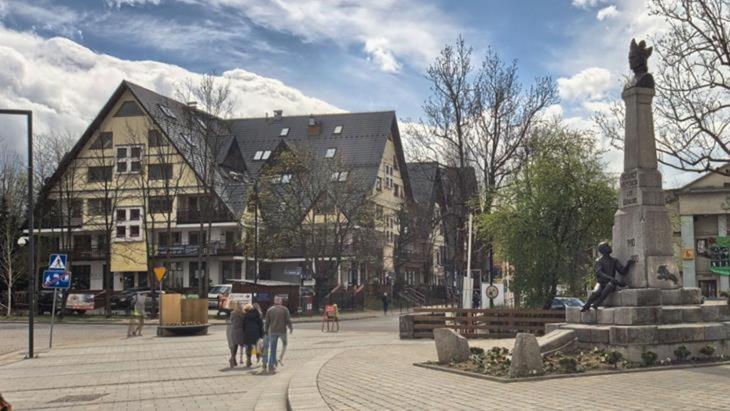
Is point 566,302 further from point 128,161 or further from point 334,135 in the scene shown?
point 334,135

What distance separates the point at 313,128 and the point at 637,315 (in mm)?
63745

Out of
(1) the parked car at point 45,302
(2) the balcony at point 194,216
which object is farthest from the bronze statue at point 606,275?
(2) the balcony at point 194,216

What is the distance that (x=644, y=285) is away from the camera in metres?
14.9

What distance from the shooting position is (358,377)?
42.2ft

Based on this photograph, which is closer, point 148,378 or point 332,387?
point 332,387

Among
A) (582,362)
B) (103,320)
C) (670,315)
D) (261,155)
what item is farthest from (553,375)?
(261,155)

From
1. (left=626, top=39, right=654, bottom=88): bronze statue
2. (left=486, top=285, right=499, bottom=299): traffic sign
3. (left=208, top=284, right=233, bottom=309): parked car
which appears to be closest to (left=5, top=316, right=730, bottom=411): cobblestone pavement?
(left=626, top=39, right=654, bottom=88): bronze statue

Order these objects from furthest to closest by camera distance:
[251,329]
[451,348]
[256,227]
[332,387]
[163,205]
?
[163,205] → [256,227] → [251,329] → [451,348] → [332,387]

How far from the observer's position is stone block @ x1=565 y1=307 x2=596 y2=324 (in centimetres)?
1512

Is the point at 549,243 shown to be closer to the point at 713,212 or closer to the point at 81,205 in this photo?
the point at 713,212

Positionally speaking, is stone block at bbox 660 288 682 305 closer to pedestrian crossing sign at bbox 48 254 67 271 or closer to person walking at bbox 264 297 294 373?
person walking at bbox 264 297 294 373

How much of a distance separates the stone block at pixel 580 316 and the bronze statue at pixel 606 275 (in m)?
0.12

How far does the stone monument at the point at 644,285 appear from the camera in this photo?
13797mm

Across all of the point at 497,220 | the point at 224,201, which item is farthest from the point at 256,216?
the point at 497,220
